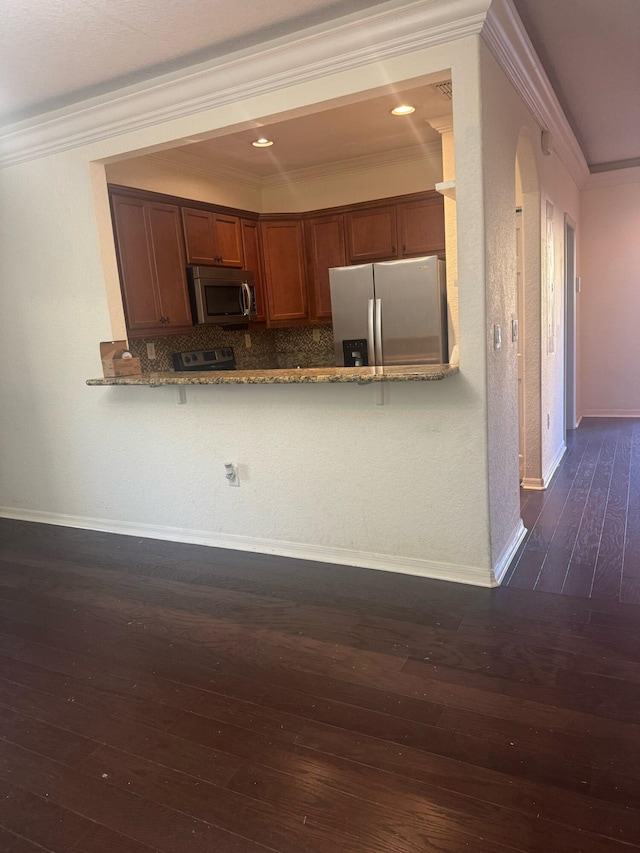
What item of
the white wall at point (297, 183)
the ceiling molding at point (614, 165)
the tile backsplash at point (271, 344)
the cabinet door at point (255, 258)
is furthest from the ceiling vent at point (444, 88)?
the ceiling molding at point (614, 165)

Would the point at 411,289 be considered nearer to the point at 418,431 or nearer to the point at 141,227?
the point at 418,431

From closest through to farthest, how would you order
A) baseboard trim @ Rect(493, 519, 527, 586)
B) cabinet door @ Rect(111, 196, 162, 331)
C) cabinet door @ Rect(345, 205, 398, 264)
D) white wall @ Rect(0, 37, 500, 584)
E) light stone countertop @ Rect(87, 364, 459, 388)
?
light stone countertop @ Rect(87, 364, 459, 388)
white wall @ Rect(0, 37, 500, 584)
baseboard trim @ Rect(493, 519, 527, 586)
cabinet door @ Rect(111, 196, 162, 331)
cabinet door @ Rect(345, 205, 398, 264)

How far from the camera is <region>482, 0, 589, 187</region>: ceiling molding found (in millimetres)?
2409

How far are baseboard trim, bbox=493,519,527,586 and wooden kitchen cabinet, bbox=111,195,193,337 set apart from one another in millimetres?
2666

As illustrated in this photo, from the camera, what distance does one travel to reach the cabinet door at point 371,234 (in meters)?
4.63

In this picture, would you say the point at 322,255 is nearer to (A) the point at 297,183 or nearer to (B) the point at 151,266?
(A) the point at 297,183

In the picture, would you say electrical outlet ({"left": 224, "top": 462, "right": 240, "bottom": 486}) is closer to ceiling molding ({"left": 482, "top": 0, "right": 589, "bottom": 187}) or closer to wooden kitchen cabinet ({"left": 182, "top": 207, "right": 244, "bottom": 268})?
wooden kitchen cabinet ({"left": 182, "top": 207, "right": 244, "bottom": 268})

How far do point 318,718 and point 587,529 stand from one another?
Result: 2.13 metres

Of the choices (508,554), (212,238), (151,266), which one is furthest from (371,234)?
(508,554)

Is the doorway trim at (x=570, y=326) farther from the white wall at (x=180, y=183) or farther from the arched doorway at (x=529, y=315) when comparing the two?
the white wall at (x=180, y=183)

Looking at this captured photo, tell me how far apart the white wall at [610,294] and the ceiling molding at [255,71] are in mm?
4310

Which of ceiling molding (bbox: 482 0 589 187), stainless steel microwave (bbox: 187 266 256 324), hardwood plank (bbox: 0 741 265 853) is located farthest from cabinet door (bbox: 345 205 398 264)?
hardwood plank (bbox: 0 741 265 853)

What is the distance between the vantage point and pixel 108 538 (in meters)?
3.74

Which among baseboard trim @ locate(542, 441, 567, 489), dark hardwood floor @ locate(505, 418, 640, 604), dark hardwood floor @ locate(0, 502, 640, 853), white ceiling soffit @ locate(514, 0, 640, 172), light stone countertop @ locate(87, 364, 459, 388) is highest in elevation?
white ceiling soffit @ locate(514, 0, 640, 172)
